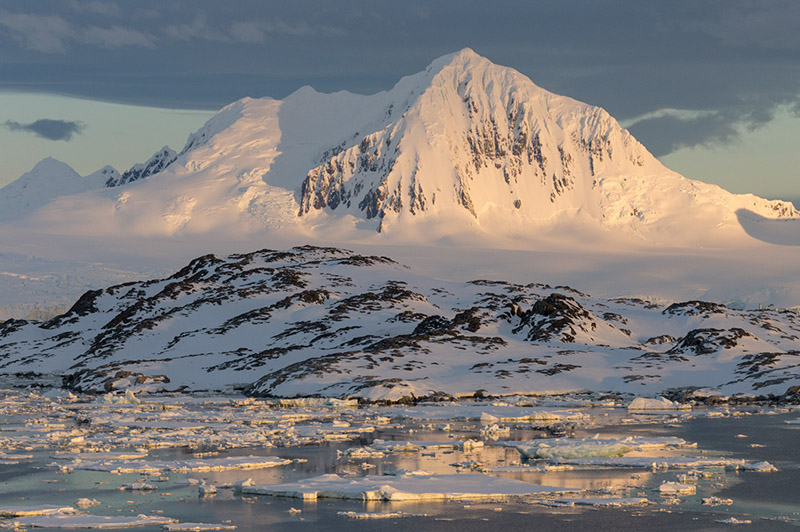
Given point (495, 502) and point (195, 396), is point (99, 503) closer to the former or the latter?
point (495, 502)

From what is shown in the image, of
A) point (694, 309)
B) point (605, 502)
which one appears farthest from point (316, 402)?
A: point (694, 309)

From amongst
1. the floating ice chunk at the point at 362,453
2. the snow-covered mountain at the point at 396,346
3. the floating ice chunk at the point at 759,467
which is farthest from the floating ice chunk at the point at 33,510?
the snow-covered mountain at the point at 396,346

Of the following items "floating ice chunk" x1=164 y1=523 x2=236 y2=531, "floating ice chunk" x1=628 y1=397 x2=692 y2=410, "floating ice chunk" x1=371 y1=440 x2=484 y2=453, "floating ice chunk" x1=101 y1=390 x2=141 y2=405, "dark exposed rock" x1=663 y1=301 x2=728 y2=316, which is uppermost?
"dark exposed rock" x1=663 y1=301 x2=728 y2=316

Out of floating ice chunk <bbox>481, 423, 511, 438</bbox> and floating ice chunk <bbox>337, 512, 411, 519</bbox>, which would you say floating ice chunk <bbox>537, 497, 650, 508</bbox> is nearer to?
floating ice chunk <bbox>337, 512, 411, 519</bbox>

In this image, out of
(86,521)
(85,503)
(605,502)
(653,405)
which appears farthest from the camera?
(653,405)

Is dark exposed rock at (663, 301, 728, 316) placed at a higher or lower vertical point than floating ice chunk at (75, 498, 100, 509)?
higher

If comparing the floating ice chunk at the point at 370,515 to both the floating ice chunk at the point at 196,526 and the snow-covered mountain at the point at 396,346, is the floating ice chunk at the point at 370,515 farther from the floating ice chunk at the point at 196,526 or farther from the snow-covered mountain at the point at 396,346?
the snow-covered mountain at the point at 396,346

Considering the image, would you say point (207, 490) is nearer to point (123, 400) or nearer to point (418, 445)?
point (418, 445)

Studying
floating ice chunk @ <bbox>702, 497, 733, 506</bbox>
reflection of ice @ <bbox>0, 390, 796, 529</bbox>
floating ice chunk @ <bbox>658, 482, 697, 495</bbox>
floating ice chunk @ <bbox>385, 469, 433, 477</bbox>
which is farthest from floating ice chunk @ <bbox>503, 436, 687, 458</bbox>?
floating ice chunk @ <bbox>702, 497, 733, 506</bbox>
